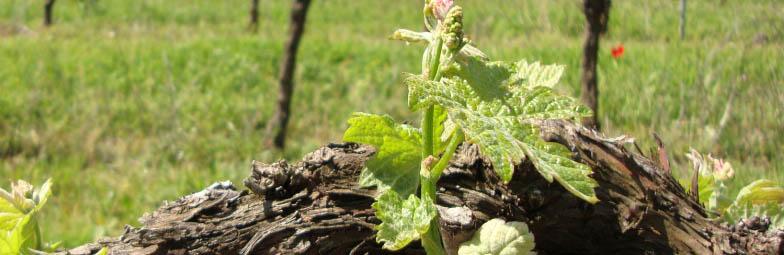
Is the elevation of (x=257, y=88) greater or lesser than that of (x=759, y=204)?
lesser

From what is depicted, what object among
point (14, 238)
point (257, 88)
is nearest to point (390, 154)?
point (14, 238)

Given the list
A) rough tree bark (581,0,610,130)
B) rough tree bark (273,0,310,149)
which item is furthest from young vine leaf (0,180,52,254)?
rough tree bark (273,0,310,149)

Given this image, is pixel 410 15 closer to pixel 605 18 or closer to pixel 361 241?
pixel 605 18

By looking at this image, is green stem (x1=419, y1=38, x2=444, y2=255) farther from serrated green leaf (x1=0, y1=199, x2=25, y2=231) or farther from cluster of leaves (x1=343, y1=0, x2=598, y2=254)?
serrated green leaf (x1=0, y1=199, x2=25, y2=231)

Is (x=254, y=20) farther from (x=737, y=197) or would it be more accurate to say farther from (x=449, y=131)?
(x=449, y=131)

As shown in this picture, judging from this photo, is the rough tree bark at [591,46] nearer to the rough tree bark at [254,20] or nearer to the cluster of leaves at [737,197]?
the cluster of leaves at [737,197]

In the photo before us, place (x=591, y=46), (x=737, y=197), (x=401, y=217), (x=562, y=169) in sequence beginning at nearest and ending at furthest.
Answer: (x=562, y=169) → (x=401, y=217) → (x=737, y=197) → (x=591, y=46)

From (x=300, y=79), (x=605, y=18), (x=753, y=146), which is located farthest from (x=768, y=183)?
(x=300, y=79)
